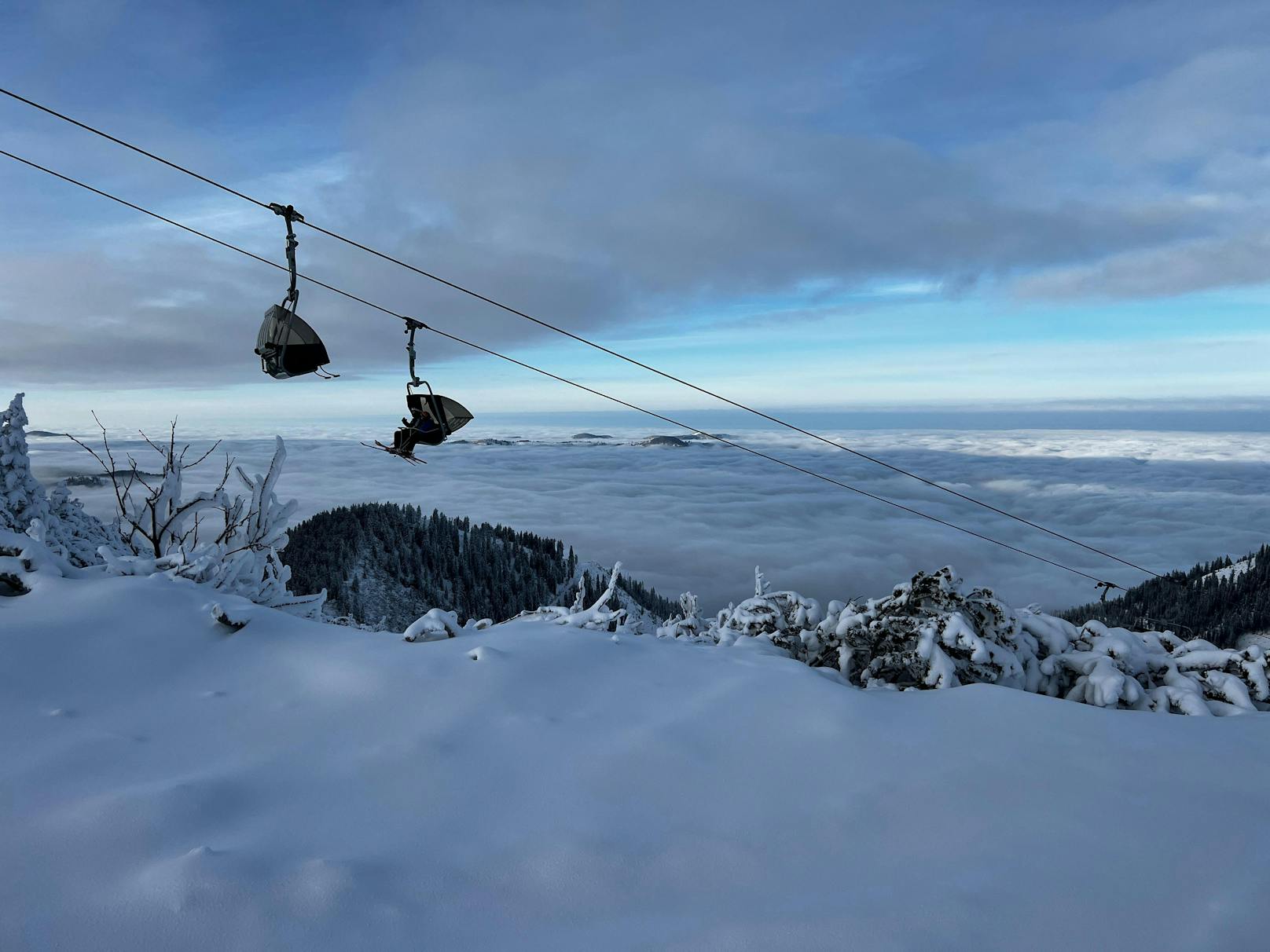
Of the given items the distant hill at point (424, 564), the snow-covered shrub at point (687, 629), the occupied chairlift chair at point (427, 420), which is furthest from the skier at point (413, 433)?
the distant hill at point (424, 564)

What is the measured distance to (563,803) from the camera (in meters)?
2.80

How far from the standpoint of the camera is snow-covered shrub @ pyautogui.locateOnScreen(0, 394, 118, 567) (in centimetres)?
644

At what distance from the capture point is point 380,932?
2098mm

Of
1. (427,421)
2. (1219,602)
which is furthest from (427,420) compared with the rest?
(1219,602)

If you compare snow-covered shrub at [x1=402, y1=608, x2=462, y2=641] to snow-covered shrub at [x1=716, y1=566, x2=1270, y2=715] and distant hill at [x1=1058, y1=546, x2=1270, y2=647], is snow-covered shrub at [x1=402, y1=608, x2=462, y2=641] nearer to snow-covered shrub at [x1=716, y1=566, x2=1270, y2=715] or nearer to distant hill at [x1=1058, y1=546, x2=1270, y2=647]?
snow-covered shrub at [x1=716, y1=566, x2=1270, y2=715]

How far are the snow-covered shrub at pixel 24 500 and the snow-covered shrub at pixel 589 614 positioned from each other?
167 inches

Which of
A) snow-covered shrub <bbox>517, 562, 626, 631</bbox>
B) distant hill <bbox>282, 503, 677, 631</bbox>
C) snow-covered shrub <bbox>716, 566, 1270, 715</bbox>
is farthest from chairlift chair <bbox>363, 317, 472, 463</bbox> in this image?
distant hill <bbox>282, 503, 677, 631</bbox>

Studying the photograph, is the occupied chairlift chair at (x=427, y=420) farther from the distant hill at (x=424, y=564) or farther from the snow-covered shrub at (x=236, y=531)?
the distant hill at (x=424, y=564)

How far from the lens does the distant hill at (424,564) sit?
8275 cm

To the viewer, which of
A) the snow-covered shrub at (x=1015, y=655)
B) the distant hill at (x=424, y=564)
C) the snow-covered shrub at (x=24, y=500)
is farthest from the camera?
the distant hill at (x=424, y=564)

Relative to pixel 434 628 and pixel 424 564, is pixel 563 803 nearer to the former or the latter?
pixel 434 628

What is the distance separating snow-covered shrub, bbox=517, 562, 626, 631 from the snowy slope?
A: 0.86 m

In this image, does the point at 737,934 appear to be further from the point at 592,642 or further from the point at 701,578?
the point at 701,578

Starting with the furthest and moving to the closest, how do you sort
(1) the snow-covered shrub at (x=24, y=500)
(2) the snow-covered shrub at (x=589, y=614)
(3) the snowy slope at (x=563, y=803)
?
(1) the snow-covered shrub at (x=24, y=500) → (2) the snow-covered shrub at (x=589, y=614) → (3) the snowy slope at (x=563, y=803)
